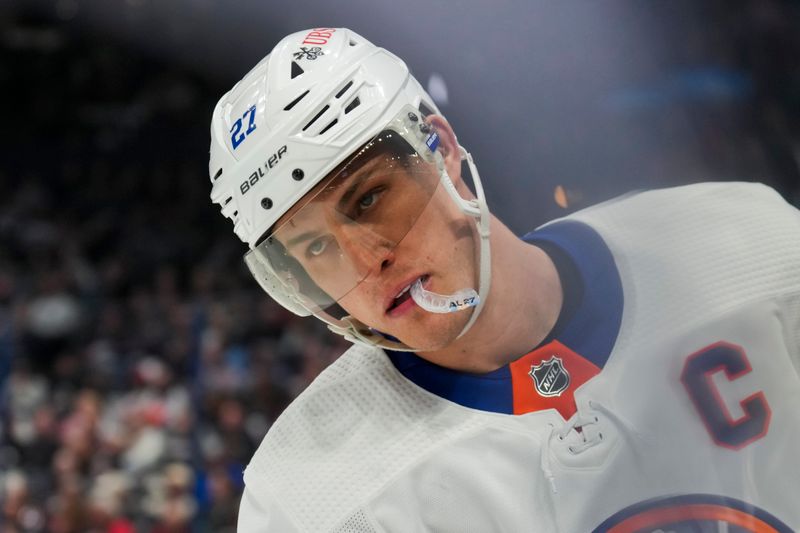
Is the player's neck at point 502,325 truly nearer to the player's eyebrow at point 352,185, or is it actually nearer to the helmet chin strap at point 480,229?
the helmet chin strap at point 480,229

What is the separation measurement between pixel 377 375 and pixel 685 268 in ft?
1.61

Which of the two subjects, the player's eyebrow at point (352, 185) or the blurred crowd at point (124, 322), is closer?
the player's eyebrow at point (352, 185)

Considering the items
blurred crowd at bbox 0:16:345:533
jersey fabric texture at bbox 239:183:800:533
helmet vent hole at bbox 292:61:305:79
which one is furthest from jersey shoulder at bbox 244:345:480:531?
blurred crowd at bbox 0:16:345:533

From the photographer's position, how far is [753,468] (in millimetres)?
1266

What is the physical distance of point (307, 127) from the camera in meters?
1.32

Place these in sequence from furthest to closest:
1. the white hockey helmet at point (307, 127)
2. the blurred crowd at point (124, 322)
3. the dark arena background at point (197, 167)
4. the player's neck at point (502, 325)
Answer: the blurred crowd at point (124, 322), the player's neck at point (502, 325), the white hockey helmet at point (307, 127), the dark arena background at point (197, 167)

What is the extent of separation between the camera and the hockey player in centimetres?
126

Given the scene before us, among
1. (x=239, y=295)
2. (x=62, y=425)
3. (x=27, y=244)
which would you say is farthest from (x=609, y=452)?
(x=27, y=244)

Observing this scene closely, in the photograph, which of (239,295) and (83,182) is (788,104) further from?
(83,182)

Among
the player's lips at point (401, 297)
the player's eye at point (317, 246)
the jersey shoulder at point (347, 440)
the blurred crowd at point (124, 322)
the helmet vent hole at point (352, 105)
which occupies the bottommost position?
the blurred crowd at point (124, 322)

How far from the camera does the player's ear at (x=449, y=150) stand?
1458mm

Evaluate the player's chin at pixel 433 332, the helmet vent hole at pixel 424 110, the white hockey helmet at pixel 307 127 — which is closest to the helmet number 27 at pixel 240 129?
the white hockey helmet at pixel 307 127

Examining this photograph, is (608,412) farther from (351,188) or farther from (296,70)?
(296,70)

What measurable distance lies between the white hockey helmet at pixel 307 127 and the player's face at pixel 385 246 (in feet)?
0.10
